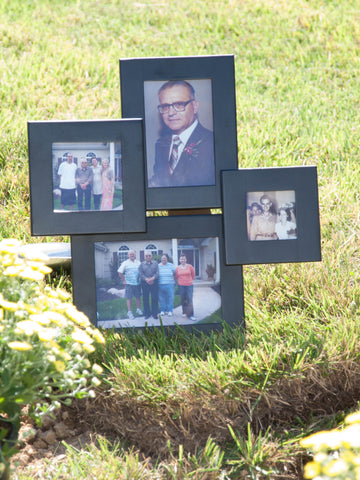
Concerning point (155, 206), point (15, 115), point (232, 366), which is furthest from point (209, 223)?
point (15, 115)

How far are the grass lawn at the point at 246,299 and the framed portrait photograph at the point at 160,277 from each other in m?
0.07

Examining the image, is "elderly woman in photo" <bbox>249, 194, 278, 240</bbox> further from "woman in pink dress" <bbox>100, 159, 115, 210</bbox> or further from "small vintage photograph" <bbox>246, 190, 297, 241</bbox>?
"woman in pink dress" <bbox>100, 159, 115, 210</bbox>

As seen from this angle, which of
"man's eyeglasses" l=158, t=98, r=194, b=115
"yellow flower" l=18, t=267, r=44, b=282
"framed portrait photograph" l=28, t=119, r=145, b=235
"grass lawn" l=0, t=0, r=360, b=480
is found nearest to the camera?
"yellow flower" l=18, t=267, r=44, b=282

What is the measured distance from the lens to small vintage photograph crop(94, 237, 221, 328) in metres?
1.75

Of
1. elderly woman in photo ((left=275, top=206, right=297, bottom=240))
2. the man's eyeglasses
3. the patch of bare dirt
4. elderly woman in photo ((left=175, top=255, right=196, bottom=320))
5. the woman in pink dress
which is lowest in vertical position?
the patch of bare dirt

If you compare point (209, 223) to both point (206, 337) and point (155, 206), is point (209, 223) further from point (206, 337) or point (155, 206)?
point (206, 337)

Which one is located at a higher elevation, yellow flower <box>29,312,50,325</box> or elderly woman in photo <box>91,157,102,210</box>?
elderly woman in photo <box>91,157,102,210</box>

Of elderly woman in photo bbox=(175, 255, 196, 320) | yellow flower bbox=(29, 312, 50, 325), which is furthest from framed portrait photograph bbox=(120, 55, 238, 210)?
yellow flower bbox=(29, 312, 50, 325)

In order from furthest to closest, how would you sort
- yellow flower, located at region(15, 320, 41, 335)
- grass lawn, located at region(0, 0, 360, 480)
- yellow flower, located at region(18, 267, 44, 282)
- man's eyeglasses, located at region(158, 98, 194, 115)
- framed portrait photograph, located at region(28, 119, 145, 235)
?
man's eyeglasses, located at region(158, 98, 194, 115), framed portrait photograph, located at region(28, 119, 145, 235), grass lawn, located at region(0, 0, 360, 480), yellow flower, located at region(18, 267, 44, 282), yellow flower, located at region(15, 320, 41, 335)

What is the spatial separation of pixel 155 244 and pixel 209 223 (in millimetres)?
191

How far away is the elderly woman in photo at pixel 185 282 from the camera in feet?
5.79

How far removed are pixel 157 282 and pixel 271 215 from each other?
433 millimetres

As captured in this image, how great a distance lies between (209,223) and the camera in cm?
176

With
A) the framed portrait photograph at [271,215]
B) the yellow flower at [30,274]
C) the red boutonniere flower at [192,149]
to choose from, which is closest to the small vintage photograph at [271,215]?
the framed portrait photograph at [271,215]
